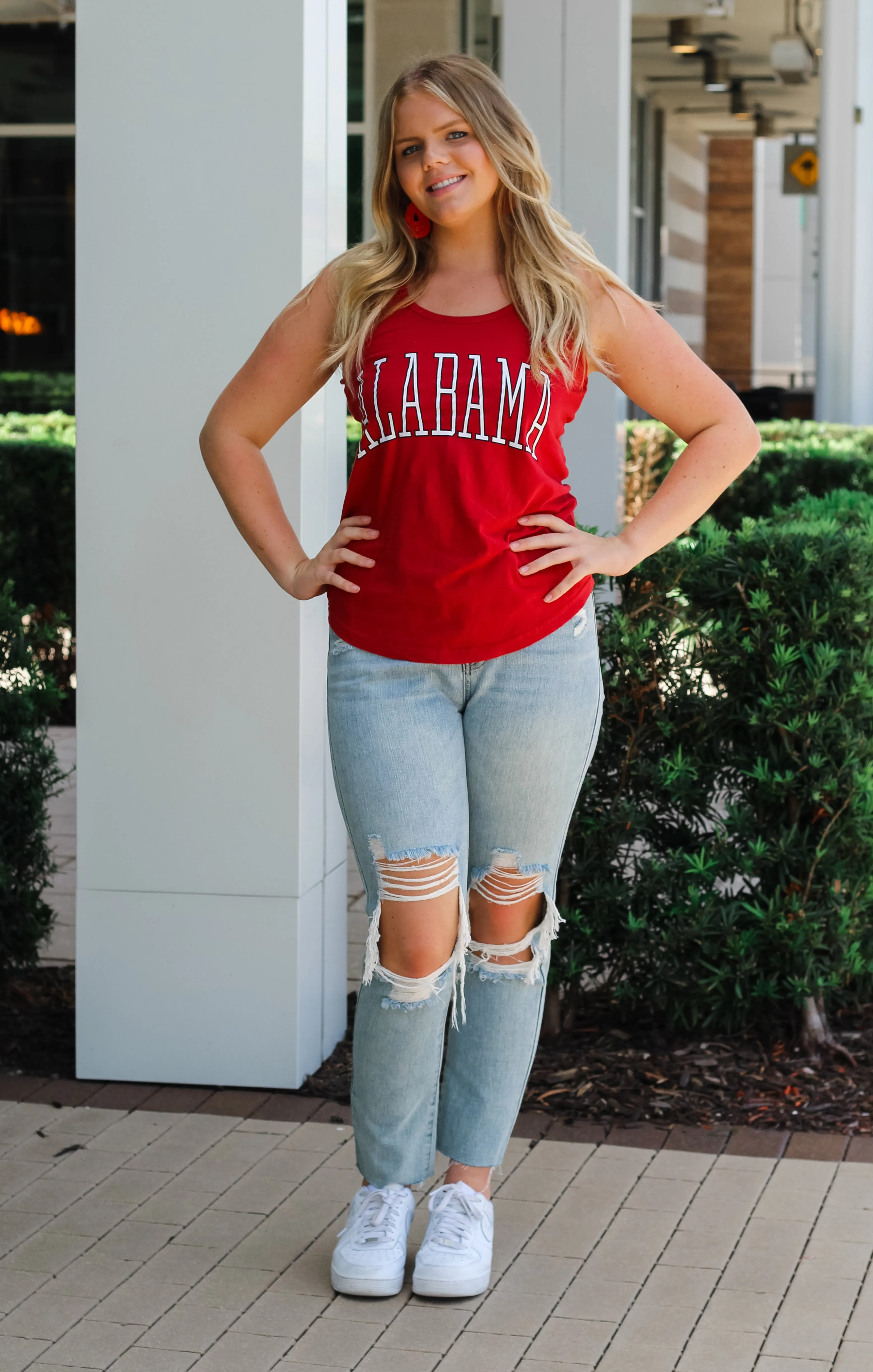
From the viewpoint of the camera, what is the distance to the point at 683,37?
17578mm

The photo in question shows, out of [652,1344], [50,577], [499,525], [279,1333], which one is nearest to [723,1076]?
[652,1344]

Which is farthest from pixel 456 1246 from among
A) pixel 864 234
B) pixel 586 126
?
pixel 864 234

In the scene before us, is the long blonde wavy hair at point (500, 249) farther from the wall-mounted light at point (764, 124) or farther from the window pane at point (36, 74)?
the wall-mounted light at point (764, 124)

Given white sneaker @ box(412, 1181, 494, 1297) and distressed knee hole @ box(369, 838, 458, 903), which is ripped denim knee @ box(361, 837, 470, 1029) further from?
white sneaker @ box(412, 1181, 494, 1297)

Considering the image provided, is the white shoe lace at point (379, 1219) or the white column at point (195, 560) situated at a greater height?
the white column at point (195, 560)

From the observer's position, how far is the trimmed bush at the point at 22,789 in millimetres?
4199

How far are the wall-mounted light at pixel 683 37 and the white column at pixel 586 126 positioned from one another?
39.4 ft

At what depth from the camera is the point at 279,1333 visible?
9.18 ft

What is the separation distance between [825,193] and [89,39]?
11.5 meters

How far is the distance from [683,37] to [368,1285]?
1683 centimetres

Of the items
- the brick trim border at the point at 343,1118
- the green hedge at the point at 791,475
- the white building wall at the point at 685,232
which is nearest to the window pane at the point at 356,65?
the brick trim border at the point at 343,1118

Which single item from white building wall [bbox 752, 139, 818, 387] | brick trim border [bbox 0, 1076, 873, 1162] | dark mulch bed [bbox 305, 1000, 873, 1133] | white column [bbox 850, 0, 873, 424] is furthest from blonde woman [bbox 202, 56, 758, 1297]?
white building wall [bbox 752, 139, 818, 387]

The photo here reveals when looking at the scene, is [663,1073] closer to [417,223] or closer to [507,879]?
[507,879]

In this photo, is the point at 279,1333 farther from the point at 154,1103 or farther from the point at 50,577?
the point at 50,577
